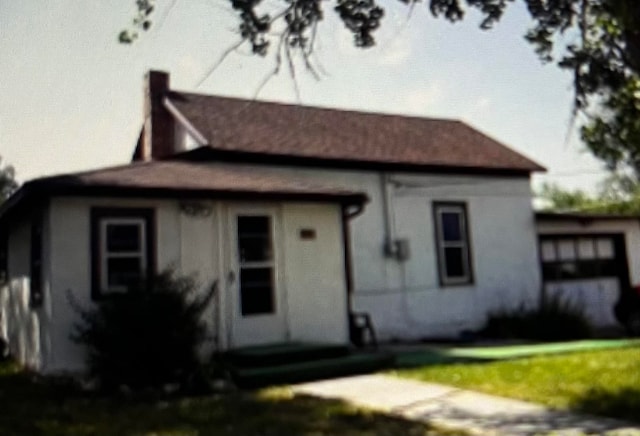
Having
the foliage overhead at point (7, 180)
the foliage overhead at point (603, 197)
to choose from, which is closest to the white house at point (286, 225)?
the foliage overhead at point (7, 180)

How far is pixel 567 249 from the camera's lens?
1845 centimetres

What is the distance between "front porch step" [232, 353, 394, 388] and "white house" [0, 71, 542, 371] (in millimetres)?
1581

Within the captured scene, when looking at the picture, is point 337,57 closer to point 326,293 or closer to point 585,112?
point 585,112

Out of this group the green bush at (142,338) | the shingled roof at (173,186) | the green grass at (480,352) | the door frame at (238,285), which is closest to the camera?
the green bush at (142,338)

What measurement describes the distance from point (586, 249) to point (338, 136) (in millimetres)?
8239

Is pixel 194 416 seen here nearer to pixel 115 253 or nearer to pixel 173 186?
pixel 115 253

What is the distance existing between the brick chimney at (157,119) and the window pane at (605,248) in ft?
41.3

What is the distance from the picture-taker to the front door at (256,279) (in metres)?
10.7

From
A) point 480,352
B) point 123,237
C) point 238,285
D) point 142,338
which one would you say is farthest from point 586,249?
point 142,338

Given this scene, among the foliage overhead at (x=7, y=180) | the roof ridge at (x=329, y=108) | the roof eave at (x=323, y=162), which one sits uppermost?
the foliage overhead at (x=7, y=180)

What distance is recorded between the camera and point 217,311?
34.3 ft

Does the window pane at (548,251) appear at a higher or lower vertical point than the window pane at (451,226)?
lower

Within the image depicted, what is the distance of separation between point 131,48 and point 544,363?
7.27 m

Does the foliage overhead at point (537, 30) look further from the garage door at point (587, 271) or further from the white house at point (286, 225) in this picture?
the garage door at point (587, 271)
